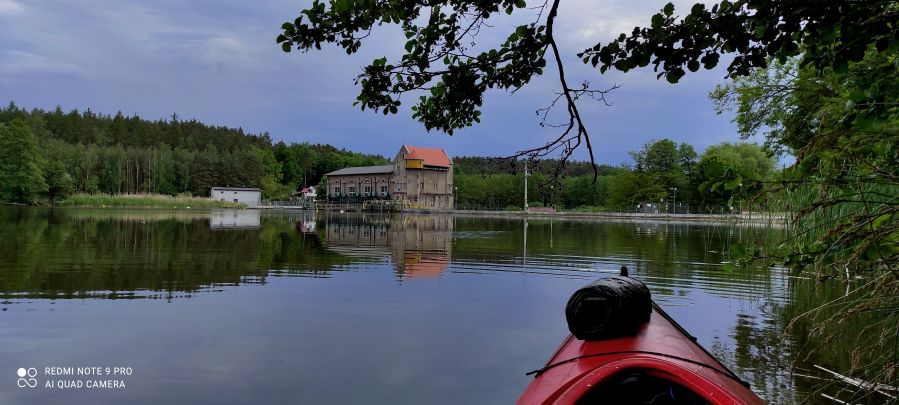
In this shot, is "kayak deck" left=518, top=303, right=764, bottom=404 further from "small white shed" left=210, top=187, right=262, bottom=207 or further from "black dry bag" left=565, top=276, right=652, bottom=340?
"small white shed" left=210, top=187, right=262, bottom=207

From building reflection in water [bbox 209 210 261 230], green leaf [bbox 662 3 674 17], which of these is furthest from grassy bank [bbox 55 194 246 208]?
green leaf [bbox 662 3 674 17]

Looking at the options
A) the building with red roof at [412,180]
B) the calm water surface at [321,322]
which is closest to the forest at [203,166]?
A: the building with red roof at [412,180]

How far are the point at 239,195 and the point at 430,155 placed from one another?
32193mm

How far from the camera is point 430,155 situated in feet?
307

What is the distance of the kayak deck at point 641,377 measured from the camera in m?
3.38

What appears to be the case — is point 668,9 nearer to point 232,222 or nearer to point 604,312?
point 604,312

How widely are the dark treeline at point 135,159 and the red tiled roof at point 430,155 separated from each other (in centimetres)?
2938

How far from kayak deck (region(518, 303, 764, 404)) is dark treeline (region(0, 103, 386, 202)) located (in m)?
71.8

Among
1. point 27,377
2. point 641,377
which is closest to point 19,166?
A: point 27,377

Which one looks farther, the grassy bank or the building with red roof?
the building with red roof

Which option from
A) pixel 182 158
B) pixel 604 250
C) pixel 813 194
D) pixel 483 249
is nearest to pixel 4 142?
pixel 182 158

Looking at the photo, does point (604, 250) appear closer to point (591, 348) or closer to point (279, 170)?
point (591, 348)

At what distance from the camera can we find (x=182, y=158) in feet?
326

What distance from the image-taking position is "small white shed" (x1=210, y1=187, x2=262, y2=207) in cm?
9362
